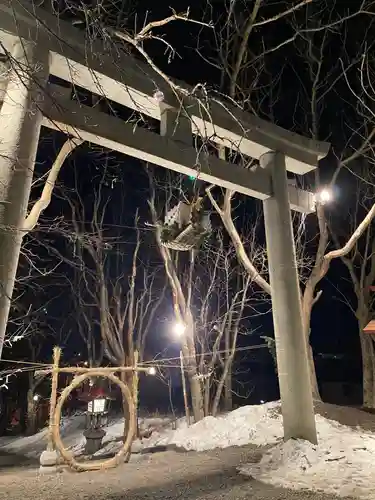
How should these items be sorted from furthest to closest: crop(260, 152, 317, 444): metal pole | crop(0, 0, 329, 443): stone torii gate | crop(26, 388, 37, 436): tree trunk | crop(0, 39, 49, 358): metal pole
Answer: crop(26, 388, 37, 436): tree trunk → crop(260, 152, 317, 444): metal pole → crop(0, 0, 329, 443): stone torii gate → crop(0, 39, 49, 358): metal pole

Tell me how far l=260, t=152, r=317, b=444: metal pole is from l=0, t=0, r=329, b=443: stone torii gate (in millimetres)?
16

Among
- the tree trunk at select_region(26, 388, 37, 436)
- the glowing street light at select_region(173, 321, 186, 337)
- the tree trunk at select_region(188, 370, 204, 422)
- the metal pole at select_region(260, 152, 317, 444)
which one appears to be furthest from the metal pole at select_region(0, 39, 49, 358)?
the tree trunk at select_region(26, 388, 37, 436)

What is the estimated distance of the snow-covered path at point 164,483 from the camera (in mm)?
4809

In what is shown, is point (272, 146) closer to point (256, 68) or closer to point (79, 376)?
point (256, 68)

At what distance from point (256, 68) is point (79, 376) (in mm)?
8227

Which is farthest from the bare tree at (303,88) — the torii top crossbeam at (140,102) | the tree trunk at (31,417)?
the tree trunk at (31,417)

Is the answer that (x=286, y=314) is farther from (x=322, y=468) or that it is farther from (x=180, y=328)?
(x=180, y=328)

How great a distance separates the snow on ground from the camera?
195 inches

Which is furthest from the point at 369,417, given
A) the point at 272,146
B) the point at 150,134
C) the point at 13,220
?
the point at 13,220

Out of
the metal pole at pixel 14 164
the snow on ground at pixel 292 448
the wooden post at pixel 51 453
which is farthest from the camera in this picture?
the wooden post at pixel 51 453

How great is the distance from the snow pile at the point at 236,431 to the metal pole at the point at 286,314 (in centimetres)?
233

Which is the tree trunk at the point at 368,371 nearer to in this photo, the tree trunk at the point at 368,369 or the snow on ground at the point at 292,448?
the tree trunk at the point at 368,369

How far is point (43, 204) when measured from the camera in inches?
224

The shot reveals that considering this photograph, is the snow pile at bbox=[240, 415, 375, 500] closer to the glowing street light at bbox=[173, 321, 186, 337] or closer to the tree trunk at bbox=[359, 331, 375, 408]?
the glowing street light at bbox=[173, 321, 186, 337]
